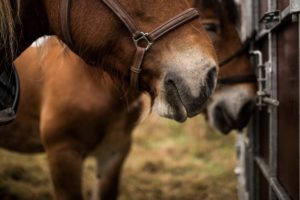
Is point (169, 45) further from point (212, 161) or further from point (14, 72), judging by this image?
point (212, 161)

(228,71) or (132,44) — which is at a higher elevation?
(132,44)

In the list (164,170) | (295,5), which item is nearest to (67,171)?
(295,5)

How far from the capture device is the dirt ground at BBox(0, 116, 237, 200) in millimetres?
3902

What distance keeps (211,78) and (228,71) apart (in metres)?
1.23

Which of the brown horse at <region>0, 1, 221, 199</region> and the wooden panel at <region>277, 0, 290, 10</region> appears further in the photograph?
the brown horse at <region>0, 1, 221, 199</region>

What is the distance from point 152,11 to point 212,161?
3.99m

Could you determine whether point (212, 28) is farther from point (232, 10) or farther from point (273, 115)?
point (273, 115)

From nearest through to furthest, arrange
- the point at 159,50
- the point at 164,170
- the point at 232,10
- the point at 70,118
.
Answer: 1. the point at 159,50
2. the point at 70,118
3. the point at 232,10
4. the point at 164,170

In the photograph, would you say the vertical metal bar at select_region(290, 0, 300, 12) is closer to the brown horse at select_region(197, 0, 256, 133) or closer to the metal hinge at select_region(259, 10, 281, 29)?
the metal hinge at select_region(259, 10, 281, 29)

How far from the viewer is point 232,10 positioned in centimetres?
276

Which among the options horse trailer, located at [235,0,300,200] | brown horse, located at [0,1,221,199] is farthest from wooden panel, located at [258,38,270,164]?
brown horse, located at [0,1,221,199]

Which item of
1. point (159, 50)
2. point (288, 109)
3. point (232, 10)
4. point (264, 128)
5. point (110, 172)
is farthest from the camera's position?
point (110, 172)

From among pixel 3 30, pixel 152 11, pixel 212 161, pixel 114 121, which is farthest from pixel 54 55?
pixel 212 161

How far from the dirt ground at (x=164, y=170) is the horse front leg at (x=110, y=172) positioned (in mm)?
302
